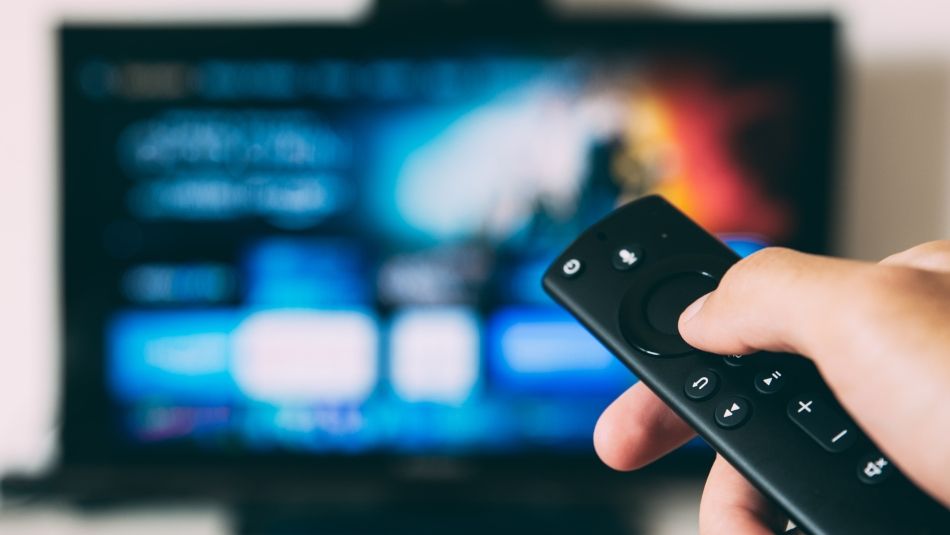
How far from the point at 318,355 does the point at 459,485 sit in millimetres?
251

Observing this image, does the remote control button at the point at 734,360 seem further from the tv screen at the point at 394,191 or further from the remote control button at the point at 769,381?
the tv screen at the point at 394,191

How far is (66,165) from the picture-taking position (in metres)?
1.14

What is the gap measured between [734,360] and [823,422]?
55 millimetres

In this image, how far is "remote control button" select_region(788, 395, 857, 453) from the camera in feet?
1.40

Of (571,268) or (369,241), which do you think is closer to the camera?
(571,268)

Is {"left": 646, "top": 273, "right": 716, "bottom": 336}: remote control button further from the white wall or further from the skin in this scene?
the white wall

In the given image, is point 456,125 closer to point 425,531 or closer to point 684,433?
point 425,531

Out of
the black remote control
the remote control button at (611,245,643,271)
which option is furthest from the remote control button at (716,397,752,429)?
the remote control button at (611,245,643,271)

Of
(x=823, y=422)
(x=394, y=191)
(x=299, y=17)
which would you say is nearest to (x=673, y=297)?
(x=823, y=422)

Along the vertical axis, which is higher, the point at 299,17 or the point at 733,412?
the point at 299,17

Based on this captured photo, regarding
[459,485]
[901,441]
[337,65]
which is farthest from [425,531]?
[901,441]

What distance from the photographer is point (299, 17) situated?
1251 millimetres

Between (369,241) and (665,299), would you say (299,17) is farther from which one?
(665,299)

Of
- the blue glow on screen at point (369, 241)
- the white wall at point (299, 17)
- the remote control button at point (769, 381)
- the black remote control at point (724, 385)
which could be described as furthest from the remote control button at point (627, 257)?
the white wall at point (299, 17)
